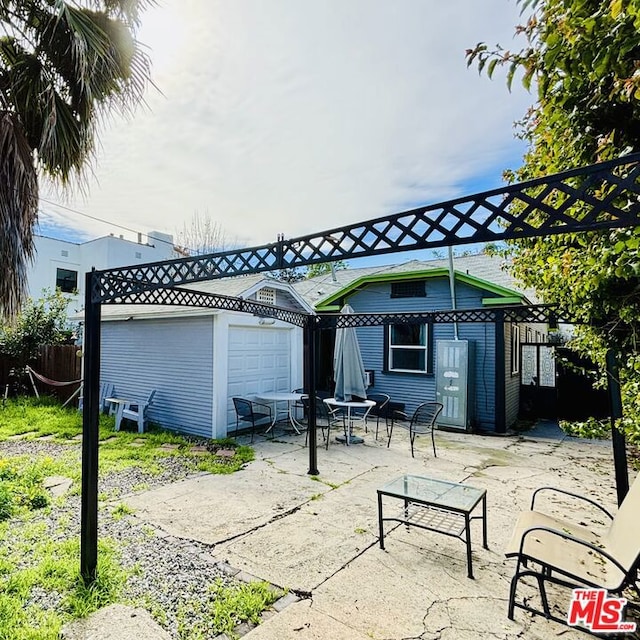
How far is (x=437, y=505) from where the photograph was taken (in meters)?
3.46

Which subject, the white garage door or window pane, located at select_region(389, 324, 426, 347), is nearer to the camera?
the white garage door

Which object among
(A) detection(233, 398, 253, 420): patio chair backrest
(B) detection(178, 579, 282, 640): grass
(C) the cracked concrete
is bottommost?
(C) the cracked concrete

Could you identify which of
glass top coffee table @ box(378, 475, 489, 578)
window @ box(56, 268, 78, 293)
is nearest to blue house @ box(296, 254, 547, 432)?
Result: glass top coffee table @ box(378, 475, 489, 578)

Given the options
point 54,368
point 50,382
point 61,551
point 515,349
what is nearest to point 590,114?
point 61,551

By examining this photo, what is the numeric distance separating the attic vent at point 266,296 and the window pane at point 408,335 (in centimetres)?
323

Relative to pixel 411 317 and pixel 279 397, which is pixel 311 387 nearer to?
pixel 411 317

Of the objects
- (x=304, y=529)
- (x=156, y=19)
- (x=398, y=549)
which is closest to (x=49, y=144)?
(x=156, y=19)

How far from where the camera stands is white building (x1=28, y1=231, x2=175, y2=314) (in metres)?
18.7

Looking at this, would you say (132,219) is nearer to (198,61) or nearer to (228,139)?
(228,139)

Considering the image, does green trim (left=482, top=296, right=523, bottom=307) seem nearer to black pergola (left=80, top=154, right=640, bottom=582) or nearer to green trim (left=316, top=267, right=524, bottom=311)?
green trim (left=316, top=267, right=524, bottom=311)

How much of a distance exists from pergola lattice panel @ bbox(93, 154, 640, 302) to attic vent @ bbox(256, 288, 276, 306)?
221 inches

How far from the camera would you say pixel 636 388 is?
2.76 metres

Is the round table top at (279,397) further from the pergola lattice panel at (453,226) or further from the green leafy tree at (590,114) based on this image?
the green leafy tree at (590,114)

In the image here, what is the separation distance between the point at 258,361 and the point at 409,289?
13.9 feet
